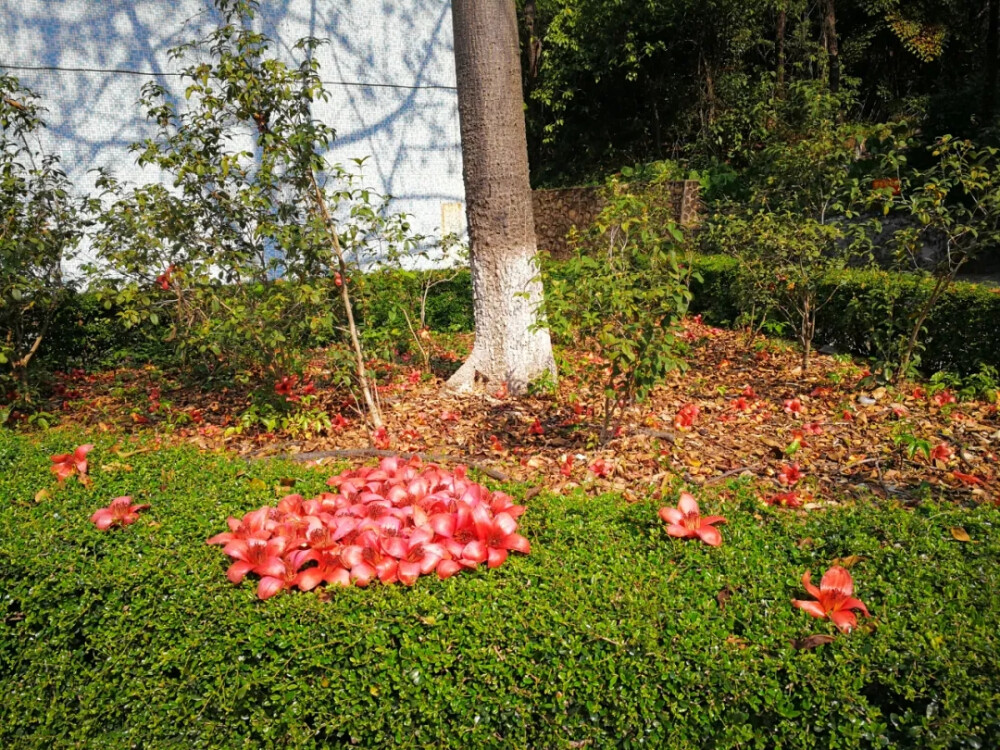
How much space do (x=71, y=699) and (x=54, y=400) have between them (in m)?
4.50

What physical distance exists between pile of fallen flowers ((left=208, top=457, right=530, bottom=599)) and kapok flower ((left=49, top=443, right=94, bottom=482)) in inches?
41.8

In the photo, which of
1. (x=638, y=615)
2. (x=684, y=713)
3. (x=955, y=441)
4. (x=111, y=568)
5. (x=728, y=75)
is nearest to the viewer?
(x=684, y=713)

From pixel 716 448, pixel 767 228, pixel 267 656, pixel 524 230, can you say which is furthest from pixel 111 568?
pixel 767 228

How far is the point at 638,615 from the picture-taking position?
6.38 ft

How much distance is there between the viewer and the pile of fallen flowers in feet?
7.07

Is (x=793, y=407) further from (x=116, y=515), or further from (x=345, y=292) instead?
(x=116, y=515)

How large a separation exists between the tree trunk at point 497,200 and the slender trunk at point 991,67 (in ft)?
35.1

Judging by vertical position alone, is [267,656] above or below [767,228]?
below

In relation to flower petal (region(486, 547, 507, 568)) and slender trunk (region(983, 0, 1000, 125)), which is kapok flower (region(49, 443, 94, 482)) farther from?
slender trunk (region(983, 0, 1000, 125))

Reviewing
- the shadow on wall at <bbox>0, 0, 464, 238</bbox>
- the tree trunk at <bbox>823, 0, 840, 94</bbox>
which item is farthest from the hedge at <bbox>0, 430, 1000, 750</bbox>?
the tree trunk at <bbox>823, 0, 840, 94</bbox>

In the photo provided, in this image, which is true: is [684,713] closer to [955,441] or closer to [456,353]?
[955,441]

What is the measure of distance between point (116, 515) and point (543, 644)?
65.8 inches

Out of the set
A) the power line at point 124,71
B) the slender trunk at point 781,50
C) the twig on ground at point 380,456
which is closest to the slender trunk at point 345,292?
the twig on ground at point 380,456

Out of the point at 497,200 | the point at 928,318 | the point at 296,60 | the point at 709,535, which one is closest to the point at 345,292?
the point at 497,200
